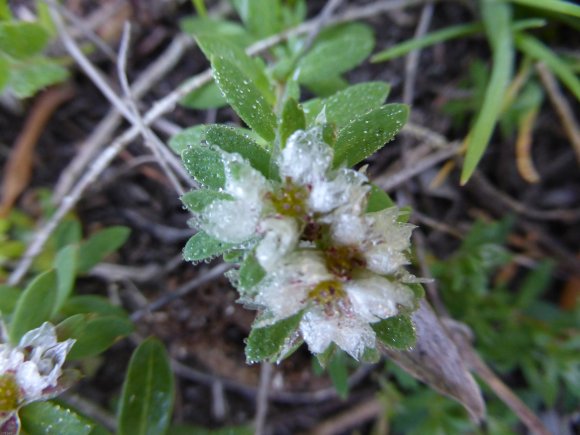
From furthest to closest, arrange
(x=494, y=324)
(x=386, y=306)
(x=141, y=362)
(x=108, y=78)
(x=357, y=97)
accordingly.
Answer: (x=494, y=324) < (x=108, y=78) < (x=141, y=362) < (x=357, y=97) < (x=386, y=306)

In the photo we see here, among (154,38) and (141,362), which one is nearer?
(141,362)

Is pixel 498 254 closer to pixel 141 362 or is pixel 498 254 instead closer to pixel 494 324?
pixel 494 324

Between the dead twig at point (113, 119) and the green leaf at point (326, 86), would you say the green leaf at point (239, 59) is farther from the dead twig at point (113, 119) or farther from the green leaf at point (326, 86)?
the dead twig at point (113, 119)

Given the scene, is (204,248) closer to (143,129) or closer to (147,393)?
(147,393)

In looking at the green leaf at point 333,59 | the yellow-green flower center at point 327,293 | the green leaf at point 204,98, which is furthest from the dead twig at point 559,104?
the yellow-green flower center at point 327,293

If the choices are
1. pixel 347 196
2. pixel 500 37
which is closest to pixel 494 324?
pixel 500 37

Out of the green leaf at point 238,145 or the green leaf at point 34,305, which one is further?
the green leaf at point 34,305
